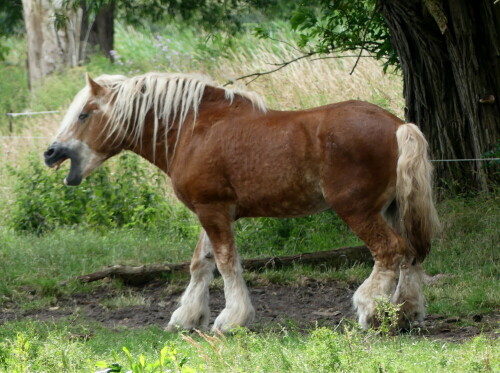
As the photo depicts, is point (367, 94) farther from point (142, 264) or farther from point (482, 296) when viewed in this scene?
point (482, 296)

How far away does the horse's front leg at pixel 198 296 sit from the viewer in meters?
7.11

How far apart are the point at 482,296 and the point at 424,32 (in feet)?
11.1

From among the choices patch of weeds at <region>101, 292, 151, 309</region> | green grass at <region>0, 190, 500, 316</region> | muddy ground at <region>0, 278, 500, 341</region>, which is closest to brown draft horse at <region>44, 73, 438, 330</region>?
muddy ground at <region>0, 278, 500, 341</region>

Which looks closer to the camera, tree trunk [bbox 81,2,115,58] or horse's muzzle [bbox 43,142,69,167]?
horse's muzzle [bbox 43,142,69,167]

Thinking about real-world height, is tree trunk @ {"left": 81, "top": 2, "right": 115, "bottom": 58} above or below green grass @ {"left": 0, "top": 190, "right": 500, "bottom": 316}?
above

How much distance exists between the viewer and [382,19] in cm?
1093

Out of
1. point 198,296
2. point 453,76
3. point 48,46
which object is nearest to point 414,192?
point 198,296

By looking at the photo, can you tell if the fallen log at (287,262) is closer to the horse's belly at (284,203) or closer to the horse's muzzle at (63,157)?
the horse's muzzle at (63,157)

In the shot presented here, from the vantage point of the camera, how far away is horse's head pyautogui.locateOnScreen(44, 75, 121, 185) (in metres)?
→ 7.41

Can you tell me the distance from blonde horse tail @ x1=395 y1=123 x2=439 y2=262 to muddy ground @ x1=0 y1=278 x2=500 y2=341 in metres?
0.66

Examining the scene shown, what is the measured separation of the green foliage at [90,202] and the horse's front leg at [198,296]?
4345 mm

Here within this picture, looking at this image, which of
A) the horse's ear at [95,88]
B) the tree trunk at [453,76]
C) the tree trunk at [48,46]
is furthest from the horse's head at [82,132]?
the tree trunk at [48,46]

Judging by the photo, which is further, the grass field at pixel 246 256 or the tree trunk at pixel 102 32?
the tree trunk at pixel 102 32

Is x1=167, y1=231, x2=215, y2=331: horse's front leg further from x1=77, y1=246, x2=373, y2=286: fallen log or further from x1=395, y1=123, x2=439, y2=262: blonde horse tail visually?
x1=77, y1=246, x2=373, y2=286: fallen log
